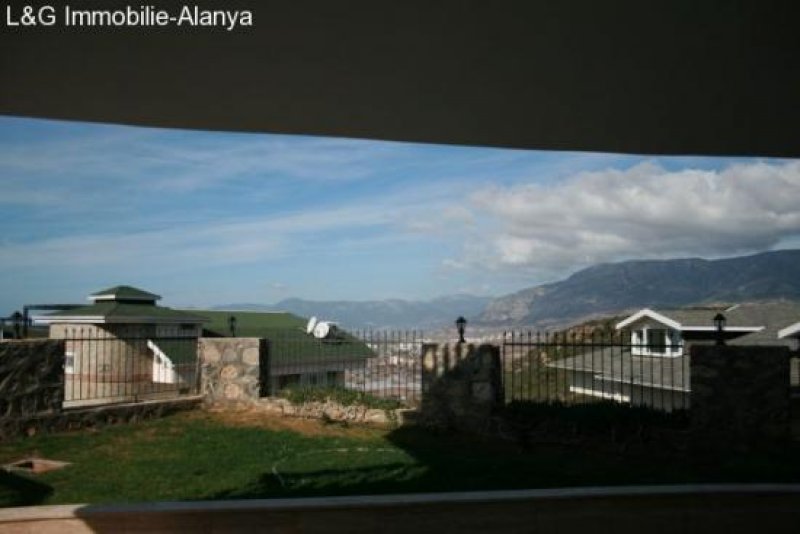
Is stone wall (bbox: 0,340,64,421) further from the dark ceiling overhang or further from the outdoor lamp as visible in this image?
the dark ceiling overhang

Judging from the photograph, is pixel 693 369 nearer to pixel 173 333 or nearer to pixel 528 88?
pixel 528 88

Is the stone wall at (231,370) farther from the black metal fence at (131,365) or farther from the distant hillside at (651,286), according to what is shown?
the distant hillside at (651,286)

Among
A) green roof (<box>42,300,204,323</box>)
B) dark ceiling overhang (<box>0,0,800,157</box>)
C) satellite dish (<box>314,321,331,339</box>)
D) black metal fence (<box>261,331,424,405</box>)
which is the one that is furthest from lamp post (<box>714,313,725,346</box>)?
green roof (<box>42,300,204,323</box>)

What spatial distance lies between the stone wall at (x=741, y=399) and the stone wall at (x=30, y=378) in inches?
344

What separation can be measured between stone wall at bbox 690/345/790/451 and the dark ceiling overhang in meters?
6.14

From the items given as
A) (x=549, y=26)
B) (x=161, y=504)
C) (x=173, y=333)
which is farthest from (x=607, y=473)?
(x=173, y=333)

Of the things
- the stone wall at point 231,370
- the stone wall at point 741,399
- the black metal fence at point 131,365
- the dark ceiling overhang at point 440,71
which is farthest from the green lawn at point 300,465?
the dark ceiling overhang at point 440,71

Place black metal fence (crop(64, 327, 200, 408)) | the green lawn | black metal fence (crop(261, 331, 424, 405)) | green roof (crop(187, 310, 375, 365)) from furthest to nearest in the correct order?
black metal fence (crop(64, 327, 200, 408)) < green roof (crop(187, 310, 375, 365)) < black metal fence (crop(261, 331, 424, 405)) < the green lawn

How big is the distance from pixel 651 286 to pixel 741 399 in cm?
14598

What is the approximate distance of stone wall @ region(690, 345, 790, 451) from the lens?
8398 mm

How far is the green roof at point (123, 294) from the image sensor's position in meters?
17.4

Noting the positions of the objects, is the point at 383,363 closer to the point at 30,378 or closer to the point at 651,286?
the point at 30,378

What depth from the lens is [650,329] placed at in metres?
20.2

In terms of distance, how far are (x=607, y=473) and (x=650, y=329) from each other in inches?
561
